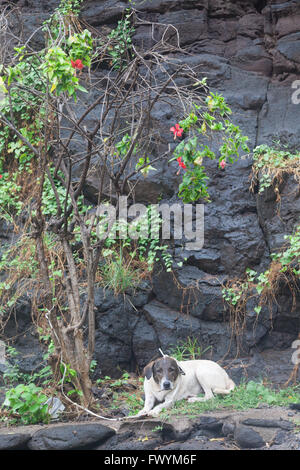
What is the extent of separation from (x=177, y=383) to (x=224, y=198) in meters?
2.92

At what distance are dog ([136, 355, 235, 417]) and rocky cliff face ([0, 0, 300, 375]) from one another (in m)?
1.07

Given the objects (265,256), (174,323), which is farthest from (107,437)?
(265,256)

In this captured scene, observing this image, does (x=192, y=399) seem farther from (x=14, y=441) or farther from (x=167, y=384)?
(x=14, y=441)

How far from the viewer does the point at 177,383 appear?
6.11 m

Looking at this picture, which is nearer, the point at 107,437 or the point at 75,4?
the point at 107,437

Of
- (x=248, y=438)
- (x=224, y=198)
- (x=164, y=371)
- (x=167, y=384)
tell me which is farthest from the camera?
(x=224, y=198)

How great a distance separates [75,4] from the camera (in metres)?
9.17

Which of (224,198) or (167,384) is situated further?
(224,198)

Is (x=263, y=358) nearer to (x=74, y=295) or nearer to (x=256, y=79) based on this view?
(x=74, y=295)

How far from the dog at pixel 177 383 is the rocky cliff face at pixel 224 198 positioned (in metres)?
1.07

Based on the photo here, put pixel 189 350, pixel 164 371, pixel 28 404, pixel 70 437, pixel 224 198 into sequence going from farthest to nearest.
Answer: pixel 224 198 → pixel 189 350 → pixel 164 371 → pixel 28 404 → pixel 70 437

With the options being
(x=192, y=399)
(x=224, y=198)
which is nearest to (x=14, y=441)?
(x=192, y=399)

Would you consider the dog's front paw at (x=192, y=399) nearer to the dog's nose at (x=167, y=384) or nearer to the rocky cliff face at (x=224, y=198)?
the dog's nose at (x=167, y=384)
